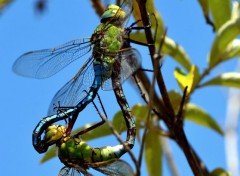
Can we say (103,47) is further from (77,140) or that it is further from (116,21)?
(77,140)

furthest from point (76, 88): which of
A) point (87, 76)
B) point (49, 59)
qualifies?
point (49, 59)

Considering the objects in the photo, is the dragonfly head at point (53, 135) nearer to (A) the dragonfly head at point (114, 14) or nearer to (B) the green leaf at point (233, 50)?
(A) the dragonfly head at point (114, 14)

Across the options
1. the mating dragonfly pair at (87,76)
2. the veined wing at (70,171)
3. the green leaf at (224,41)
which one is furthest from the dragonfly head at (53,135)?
the green leaf at (224,41)

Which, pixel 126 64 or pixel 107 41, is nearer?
pixel 126 64

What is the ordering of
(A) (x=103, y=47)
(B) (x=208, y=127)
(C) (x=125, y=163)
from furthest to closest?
(B) (x=208, y=127), (A) (x=103, y=47), (C) (x=125, y=163)

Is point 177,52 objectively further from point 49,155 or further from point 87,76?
point 49,155

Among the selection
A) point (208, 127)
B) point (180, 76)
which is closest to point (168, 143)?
point (208, 127)
